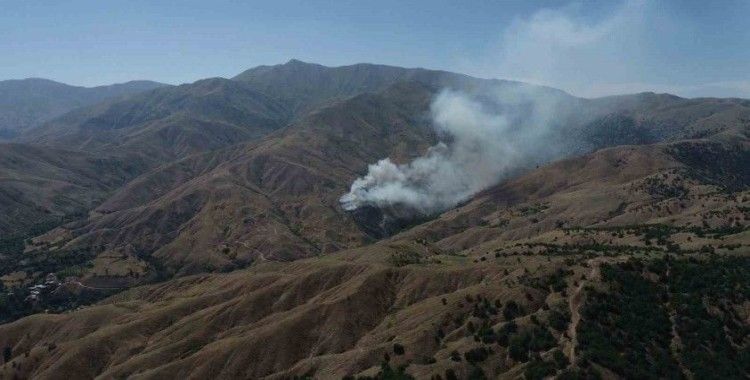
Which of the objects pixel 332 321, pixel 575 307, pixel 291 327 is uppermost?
pixel 575 307

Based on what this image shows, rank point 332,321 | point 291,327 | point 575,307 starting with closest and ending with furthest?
point 575,307, point 332,321, point 291,327

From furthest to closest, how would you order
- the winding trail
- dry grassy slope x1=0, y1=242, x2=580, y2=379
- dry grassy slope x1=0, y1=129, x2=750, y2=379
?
dry grassy slope x1=0, y1=242, x2=580, y2=379 < dry grassy slope x1=0, y1=129, x2=750, y2=379 < the winding trail

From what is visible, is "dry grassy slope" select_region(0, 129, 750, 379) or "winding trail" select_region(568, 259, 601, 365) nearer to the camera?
"winding trail" select_region(568, 259, 601, 365)

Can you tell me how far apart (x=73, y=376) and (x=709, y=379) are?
4776 inches

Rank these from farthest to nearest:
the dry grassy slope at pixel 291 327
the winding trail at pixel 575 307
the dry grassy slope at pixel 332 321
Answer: the dry grassy slope at pixel 291 327
the dry grassy slope at pixel 332 321
the winding trail at pixel 575 307

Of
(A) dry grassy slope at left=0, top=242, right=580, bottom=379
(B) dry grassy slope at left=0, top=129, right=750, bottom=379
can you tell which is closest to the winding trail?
(B) dry grassy slope at left=0, top=129, right=750, bottom=379

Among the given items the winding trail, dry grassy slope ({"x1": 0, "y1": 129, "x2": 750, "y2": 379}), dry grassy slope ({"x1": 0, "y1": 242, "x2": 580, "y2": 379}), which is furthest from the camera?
dry grassy slope ({"x1": 0, "y1": 242, "x2": 580, "y2": 379})

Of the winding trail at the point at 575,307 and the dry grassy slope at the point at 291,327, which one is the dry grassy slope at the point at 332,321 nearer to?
the dry grassy slope at the point at 291,327

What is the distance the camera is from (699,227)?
177625 mm

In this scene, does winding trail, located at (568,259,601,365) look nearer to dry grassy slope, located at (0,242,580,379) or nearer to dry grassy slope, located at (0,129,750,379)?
dry grassy slope, located at (0,129,750,379)

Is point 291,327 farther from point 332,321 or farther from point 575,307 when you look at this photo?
point 575,307

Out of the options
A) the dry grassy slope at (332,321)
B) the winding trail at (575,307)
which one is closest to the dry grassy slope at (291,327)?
the dry grassy slope at (332,321)

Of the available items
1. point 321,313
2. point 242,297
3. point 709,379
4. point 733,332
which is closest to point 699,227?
point 733,332

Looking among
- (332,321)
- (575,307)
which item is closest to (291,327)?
(332,321)
